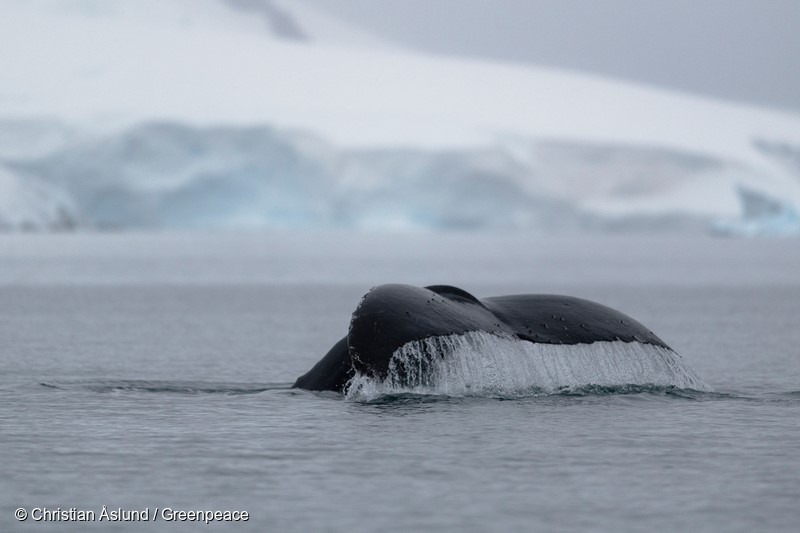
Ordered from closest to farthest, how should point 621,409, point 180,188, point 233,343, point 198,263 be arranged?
point 621,409 → point 233,343 → point 198,263 → point 180,188

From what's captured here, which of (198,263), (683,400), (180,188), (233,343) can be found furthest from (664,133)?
(683,400)

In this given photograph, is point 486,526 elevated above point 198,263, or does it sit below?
below

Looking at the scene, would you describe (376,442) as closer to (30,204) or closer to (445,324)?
(445,324)

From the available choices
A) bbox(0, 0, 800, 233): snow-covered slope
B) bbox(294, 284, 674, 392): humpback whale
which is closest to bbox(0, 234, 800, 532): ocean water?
bbox(294, 284, 674, 392): humpback whale

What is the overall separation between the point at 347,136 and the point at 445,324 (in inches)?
1979

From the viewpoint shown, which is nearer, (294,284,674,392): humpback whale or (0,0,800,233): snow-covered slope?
(294,284,674,392): humpback whale

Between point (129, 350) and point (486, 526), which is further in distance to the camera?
point (129, 350)

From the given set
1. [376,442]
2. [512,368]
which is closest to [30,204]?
[512,368]

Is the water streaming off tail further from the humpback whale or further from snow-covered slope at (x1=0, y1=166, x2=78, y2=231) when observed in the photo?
snow-covered slope at (x1=0, y1=166, x2=78, y2=231)

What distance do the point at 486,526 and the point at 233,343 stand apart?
9.84 m

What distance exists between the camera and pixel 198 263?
41.0 metres

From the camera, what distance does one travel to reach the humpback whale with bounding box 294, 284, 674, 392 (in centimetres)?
823

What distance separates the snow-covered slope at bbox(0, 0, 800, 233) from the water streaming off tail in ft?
150

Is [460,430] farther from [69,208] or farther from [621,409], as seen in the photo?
[69,208]
